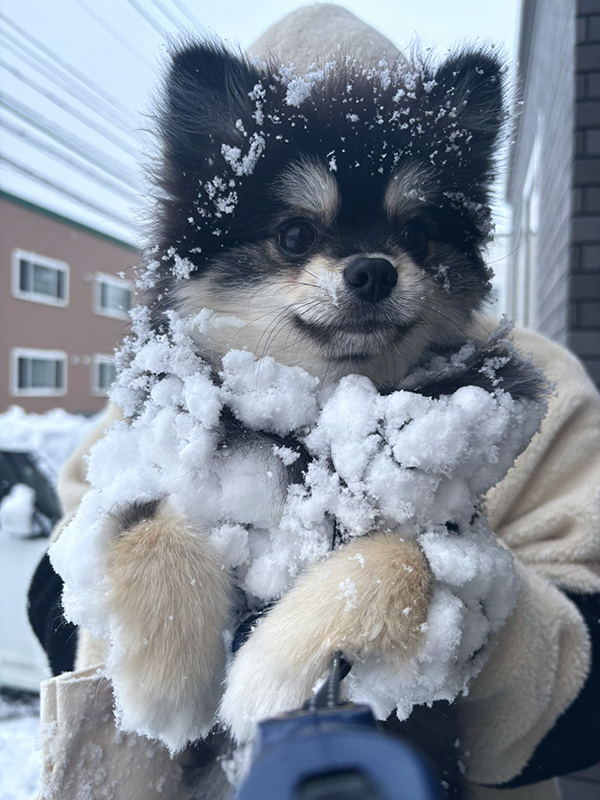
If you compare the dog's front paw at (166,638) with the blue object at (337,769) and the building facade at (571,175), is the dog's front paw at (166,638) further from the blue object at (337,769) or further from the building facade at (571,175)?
the building facade at (571,175)

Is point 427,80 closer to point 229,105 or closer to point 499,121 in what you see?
point 499,121

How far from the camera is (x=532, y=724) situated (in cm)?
134

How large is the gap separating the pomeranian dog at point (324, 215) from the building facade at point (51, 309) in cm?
1219

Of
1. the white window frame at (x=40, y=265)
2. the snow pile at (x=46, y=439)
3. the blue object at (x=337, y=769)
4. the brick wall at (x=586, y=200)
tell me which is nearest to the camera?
the blue object at (x=337, y=769)

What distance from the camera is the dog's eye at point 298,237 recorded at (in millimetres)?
1298

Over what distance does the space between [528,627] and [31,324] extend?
15158 mm

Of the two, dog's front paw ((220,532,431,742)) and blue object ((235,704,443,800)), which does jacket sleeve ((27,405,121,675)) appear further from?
blue object ((235,704,443,800))

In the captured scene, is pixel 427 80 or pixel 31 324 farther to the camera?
pixel 31 324

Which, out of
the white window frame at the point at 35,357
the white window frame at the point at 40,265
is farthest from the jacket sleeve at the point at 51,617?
the white window frame at the point at 40,265

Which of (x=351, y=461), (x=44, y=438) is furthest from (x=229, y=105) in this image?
(x=44, y=438)

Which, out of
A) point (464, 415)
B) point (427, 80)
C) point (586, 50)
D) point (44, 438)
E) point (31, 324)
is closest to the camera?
point (464, 415)

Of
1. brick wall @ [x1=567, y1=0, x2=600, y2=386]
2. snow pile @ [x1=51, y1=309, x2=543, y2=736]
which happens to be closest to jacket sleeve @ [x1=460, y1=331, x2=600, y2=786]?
snow pile @ [x1=51, y1=309, x2=543, y2=736]

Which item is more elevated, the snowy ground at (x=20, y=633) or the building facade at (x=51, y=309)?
the building facade at (x=51, y=309)

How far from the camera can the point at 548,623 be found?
137 cm
